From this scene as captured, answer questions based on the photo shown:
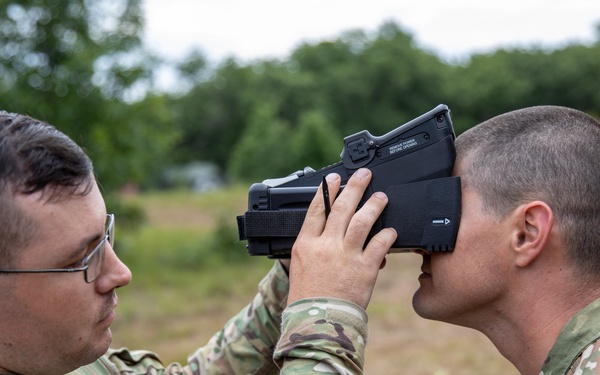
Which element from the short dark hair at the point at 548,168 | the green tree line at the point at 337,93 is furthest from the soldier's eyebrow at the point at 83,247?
the green tree line at the point at 337,93

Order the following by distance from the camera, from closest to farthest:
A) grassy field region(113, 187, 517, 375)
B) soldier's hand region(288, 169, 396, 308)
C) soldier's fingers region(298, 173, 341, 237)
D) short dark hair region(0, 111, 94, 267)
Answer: short dark hair region(0, 111, 94, 267) → soldier's hand region(288, 169, 396, 308) → soldier's fingers region(298, 173, 341, 237) → grassy field region(113, 187, 517, 375)

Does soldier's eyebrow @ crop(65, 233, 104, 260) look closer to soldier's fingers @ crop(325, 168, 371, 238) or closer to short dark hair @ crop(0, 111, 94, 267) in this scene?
short dark hair @ crop(0, 111, 94, 267)

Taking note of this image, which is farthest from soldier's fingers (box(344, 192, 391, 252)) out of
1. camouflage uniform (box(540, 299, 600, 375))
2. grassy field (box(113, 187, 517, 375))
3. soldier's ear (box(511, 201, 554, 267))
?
grassy field (box(113, 187, 517, 375))

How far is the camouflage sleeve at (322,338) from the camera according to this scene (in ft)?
7.70

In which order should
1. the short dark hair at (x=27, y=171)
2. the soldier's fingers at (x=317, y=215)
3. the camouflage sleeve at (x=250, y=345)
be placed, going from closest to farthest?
1. the short dark hair at (x=27, y=171)
2. the soldier's fingers at (x=317, y=215)
3. the camouflage sleeve at (x=250, y=345)

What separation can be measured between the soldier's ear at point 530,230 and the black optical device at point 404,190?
0.21 metres

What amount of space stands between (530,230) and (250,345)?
127 centimetres

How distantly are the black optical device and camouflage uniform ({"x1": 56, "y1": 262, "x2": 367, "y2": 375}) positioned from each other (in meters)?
0.34

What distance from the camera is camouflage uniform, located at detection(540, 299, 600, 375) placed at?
2.37 m

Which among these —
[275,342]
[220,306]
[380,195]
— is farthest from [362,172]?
[220,306]

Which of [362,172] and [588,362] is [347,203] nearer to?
[362,172]

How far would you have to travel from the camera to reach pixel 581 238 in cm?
257

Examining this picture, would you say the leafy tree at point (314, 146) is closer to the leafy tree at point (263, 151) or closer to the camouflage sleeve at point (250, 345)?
the leafy tree at point (263, 151)

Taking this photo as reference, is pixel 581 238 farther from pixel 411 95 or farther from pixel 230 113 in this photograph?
pixel 230 113
